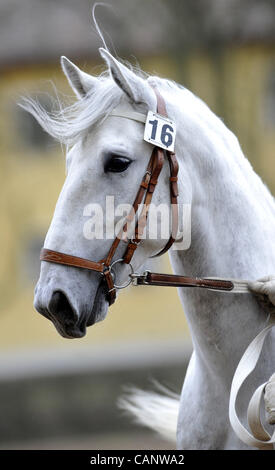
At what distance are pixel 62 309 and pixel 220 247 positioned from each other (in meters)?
0.83

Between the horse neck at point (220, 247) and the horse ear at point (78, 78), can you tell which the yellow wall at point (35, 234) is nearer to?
the horse ear at point (78, 78)

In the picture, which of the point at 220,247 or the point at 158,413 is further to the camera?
the point at 158,413

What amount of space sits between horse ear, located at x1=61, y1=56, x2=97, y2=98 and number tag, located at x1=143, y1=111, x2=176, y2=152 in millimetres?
364

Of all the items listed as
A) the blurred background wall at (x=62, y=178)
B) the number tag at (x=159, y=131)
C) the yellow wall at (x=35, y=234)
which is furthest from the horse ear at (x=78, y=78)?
the yellow wall at (x=35, y=234)

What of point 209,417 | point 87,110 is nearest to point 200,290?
point 209,417

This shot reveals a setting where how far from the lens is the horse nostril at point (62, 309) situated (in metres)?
3.30

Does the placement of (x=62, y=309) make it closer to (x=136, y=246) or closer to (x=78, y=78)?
(x=136, y=246)

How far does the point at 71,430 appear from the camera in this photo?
1245cm

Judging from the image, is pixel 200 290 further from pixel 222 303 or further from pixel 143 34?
pixel 143 34

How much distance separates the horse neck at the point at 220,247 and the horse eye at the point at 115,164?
1.05ft

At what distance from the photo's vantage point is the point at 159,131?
354cm

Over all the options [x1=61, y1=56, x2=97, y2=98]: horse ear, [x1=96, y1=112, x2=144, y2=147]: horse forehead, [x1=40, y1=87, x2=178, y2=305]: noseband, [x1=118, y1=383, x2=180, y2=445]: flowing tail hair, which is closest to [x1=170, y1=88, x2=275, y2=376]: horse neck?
[x1=40, y1=87, x2=178, y2=305]: noseband

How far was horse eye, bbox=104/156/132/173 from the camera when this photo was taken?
3.44 metres

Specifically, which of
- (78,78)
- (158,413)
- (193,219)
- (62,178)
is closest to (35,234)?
(62,178)
